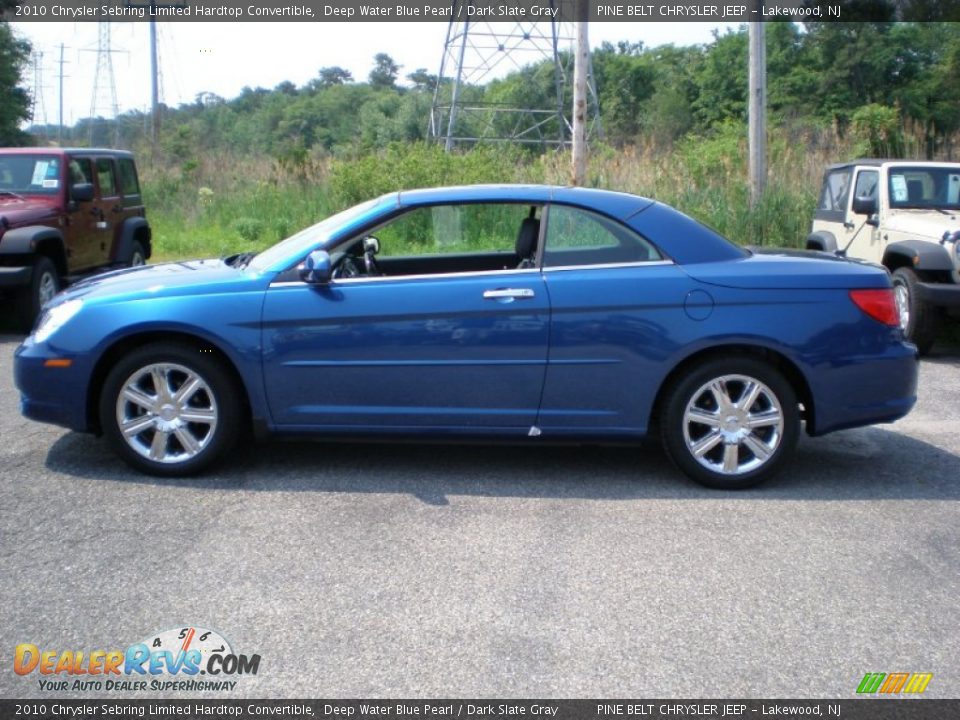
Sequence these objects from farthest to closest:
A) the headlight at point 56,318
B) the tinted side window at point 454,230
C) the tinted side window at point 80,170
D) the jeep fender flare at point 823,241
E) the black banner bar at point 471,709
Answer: the tinted side window at point 80,170
the jeep fender flare at point 823,241
the tinted side window at point 454,230
the headlight at point 56,318
the black banner bar at point 471,709

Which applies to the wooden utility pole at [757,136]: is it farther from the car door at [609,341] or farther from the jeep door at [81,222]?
the car door at [609,341]

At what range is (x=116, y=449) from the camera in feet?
18.3

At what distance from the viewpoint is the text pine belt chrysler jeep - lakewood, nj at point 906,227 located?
9430 mm

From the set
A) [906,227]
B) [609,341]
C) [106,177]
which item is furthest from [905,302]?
[106,177]

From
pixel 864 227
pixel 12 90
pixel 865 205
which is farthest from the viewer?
pixel 12 90

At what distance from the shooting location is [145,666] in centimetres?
355

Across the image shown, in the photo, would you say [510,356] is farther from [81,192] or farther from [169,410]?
[81,192]

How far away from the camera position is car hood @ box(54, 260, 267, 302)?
5.59 m

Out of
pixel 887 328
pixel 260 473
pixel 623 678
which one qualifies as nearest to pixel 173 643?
pixel 623 678

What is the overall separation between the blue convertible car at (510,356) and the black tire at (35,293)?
534 centimetres

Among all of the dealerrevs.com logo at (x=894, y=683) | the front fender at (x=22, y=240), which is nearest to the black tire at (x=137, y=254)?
the front fender at (x=22, y=240)

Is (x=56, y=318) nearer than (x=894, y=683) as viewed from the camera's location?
No

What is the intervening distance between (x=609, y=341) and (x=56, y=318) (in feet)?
9.60

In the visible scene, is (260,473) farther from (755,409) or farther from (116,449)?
(755,409)
